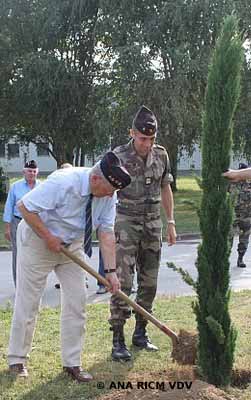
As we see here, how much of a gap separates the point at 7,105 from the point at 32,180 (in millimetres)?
17779

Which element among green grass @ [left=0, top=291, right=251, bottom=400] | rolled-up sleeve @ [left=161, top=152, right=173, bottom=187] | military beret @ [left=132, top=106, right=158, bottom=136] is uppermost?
military beret @ [left=132, top=106, right=158, bottom=136]

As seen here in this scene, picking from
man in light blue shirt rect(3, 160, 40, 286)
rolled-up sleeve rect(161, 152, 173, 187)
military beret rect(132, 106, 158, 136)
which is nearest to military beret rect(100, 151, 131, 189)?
military beret rect(132, 106, 158, 136)

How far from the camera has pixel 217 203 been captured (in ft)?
13.1

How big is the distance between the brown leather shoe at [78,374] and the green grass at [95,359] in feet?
0.18

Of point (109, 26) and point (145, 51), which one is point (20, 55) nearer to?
point (109, 26)

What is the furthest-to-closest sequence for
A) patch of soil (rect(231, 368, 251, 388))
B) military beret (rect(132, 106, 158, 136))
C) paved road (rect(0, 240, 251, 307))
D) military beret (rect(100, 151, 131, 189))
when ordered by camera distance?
paved road (rect(0, 240, 251, 307))
military beret (rect(132, 106, 158, 136))
patch of soil (rect(231, 368, 251, 388))
military beret (rect(100, 151, 131, 189))

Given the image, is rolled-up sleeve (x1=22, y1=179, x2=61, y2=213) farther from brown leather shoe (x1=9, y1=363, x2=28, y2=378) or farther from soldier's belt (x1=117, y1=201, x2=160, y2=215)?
brown leather shoe (x1=9, y1=363, x2=28, y2=378)

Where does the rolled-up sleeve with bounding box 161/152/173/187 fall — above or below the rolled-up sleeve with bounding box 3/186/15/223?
above

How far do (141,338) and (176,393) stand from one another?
177 centimetres

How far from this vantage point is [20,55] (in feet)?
77.2

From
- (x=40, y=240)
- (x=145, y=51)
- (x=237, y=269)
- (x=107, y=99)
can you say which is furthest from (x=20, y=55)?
(x=40, y=240)

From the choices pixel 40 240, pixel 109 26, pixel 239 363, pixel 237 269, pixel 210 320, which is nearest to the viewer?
pixel 210 320

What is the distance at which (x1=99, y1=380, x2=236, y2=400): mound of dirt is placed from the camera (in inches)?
151

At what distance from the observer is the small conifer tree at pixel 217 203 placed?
3912 mm
